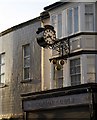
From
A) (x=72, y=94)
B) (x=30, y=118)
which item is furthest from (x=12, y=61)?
(x=72, y=94)

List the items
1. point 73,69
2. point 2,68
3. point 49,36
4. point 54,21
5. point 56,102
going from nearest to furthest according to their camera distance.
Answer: point 49,36
point 73,69
point 56,102
point 54,21
point 2,68

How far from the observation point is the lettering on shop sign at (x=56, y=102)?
1997 cm

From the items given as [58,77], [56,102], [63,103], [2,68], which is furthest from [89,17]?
[2,68]

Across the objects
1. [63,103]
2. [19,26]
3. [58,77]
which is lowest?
[63,103]

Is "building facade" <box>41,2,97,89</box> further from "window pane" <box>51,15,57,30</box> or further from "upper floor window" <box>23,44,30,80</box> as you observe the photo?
"upper floor window" <box>23,44,30,80</box>

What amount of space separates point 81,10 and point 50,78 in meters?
4.03

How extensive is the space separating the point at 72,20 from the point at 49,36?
1.33 meters

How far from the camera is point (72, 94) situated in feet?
67.3

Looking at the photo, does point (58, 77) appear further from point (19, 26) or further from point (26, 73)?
point (19, 26)

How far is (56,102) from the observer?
71.3 feet

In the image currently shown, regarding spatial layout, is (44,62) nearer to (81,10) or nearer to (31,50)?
(31,50)

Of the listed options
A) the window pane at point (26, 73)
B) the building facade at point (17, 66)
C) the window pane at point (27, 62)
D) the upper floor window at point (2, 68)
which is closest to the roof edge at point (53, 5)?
the building facade at point (17, 66)

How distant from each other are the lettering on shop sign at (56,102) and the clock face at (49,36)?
2.64 metres

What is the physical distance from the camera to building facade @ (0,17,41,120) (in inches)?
966
